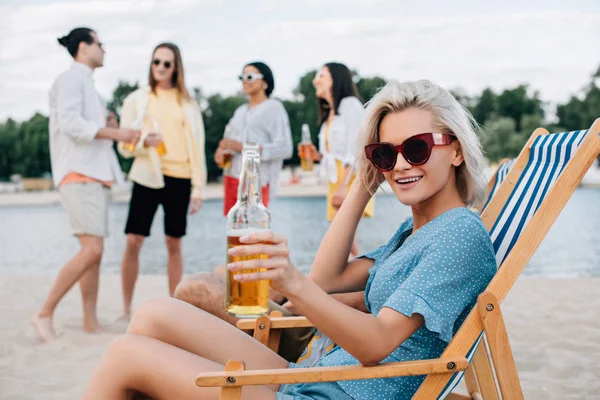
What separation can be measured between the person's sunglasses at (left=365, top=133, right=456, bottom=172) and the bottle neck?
484mm

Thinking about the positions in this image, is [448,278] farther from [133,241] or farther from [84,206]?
[133,241]

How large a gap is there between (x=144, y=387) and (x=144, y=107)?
3.86 metres

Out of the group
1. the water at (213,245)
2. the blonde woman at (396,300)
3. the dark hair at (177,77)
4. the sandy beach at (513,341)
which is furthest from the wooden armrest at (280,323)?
the water at (213,245)

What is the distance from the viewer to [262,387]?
6.92 ft

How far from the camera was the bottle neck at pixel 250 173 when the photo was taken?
1.81 m

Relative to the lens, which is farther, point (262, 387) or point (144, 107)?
point (144, 107)

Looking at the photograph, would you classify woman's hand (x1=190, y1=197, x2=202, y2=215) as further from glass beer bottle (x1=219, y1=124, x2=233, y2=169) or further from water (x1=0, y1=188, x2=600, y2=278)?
water (x1=0, y1=188, x2=600, y2=278)

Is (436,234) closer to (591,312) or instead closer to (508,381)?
(508,381)

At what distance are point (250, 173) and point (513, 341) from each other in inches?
155

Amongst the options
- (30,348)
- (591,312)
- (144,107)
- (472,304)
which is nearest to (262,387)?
(472,304)

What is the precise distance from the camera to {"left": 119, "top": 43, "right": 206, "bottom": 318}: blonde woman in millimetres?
5711

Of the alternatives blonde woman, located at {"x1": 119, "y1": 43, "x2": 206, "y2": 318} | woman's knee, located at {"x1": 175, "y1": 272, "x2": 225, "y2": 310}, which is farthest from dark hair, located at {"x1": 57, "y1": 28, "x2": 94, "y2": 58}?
woman's knee, located at {"x1": 175, "y1": 272, "x2": 225, "y2": 310}

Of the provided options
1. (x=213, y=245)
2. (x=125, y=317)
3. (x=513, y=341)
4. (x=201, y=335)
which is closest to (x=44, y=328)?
(x=125, y=317)

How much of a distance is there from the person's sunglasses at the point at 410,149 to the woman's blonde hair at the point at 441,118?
1.9 inches
